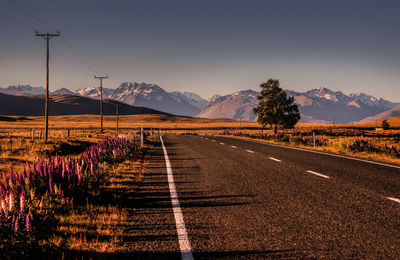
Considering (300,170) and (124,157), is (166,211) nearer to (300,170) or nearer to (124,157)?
(300,170)

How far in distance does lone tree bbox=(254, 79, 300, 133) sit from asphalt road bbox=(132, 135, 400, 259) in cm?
4828

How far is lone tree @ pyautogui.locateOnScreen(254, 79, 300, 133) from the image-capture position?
5579 cm

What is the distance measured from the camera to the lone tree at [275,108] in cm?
5579

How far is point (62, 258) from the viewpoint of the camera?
10.6 ft

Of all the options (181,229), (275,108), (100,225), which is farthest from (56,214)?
(275,108)

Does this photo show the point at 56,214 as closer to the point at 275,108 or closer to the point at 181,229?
the point at 181,229

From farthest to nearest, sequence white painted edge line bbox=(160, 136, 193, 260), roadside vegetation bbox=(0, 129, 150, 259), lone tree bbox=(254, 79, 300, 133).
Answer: lone tree bbox=(254, 79, 300, 133)
roadside vegetation bbox=(0, 129, 150, 259)
white painted edge line bbox=(160, 136, 193, 260)

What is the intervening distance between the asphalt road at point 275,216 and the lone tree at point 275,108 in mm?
48278

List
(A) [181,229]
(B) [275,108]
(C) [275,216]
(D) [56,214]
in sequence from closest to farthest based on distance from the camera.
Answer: (A) [181,229], (C) [275,216], (D) [56,214], (B) [275,108]

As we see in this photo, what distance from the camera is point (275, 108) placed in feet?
181

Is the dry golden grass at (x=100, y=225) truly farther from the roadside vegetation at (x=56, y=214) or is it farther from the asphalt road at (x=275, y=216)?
the asphalt road at (x=275, y=216)

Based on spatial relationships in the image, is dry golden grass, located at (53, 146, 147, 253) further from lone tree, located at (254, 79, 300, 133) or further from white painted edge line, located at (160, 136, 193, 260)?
lone tree, located at (254, 79, 300, 133)

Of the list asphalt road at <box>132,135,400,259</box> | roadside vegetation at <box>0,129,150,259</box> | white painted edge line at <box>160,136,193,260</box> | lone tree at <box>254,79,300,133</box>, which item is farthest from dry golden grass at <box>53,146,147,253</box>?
lone tree at <box>254,79,300,133</box>

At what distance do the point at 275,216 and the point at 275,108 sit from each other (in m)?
52.3
